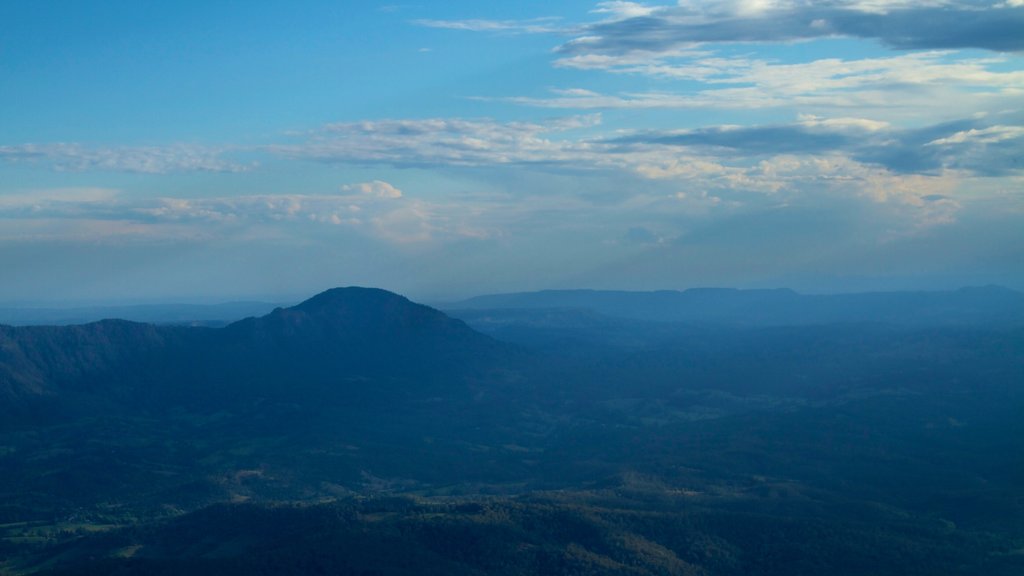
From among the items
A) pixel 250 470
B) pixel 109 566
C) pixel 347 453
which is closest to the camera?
pixel 109 566

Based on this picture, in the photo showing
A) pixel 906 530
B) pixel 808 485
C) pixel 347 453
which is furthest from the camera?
pixel 347 453

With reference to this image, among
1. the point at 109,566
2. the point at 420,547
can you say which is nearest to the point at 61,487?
the point at 109,566

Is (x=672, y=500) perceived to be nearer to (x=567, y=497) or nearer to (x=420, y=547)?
(x=567, y=497)

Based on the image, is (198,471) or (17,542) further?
(198,471)

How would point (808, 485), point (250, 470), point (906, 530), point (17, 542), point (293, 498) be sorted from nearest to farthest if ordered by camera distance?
point (906, 530)
point (17, 542)
point (808, 485)
point (293, 498)
point (250, 470)

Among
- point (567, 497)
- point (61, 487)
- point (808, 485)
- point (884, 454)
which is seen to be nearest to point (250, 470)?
point (61, 487)

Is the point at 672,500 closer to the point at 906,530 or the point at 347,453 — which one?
the point at 906,530

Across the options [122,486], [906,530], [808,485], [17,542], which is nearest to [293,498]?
[122,486]

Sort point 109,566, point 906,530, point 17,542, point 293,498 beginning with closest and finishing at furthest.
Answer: point 109,566, point 906,530, point 17,542, point 293,498

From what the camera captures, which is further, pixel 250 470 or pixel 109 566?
pixel 250 470
